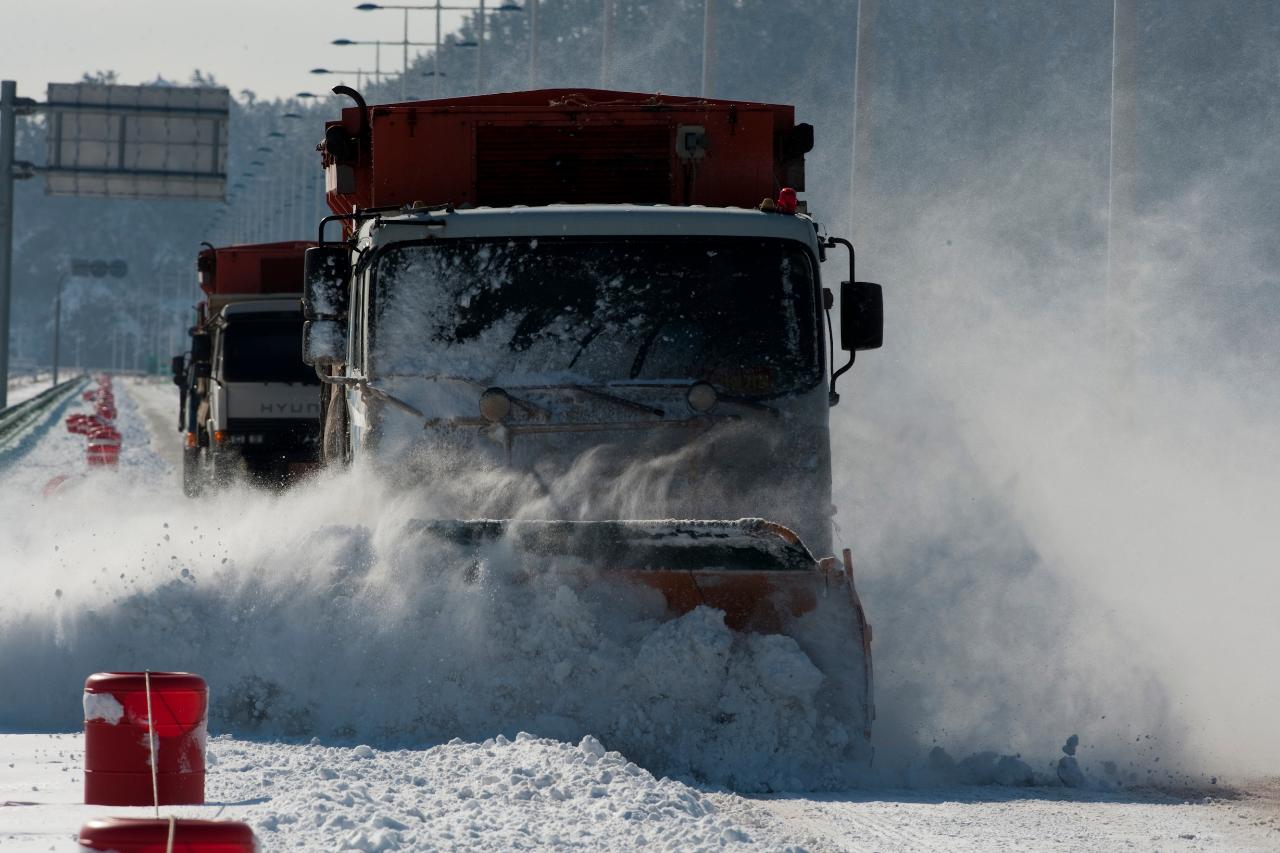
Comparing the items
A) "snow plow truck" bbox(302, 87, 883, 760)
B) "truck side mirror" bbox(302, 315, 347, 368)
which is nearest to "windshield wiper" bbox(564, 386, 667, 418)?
"snow plow truck" bbox(302, 87, 883, 760)

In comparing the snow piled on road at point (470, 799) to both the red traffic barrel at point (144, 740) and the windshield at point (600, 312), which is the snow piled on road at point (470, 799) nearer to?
the red traffic barrel at point (144, 740)

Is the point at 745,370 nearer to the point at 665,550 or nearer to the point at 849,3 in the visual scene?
the point at 665,550

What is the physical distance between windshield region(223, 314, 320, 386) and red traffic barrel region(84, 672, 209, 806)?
46.4ft

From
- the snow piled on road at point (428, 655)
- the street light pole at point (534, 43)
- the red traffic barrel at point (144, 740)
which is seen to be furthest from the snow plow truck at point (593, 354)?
the street light pole at point (534, 43)

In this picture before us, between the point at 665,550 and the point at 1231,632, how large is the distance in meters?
4.29

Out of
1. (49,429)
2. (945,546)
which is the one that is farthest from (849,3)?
(945,546)

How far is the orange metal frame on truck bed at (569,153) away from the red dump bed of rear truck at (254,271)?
1185 cm

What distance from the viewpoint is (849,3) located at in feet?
406

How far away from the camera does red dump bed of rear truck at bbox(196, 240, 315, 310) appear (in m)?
23.2

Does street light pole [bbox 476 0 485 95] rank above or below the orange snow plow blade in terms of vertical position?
above

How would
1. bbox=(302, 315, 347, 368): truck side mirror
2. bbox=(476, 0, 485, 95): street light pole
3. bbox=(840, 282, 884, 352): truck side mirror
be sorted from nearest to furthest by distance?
1. bbox=(302, 315, 347, 368): truck side mirror
2. bbox=(840, 282, 884, 352): truck side mirror
3. bbox=(476, 0, 485, 95): street light pole

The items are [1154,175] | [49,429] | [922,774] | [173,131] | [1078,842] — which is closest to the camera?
[1078,842]

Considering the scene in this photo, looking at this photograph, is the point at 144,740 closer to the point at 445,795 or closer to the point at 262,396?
the point at 445,795

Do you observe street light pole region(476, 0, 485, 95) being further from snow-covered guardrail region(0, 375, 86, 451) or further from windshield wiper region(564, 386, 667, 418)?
windshield wiper region(564, 386, 667, 418)
